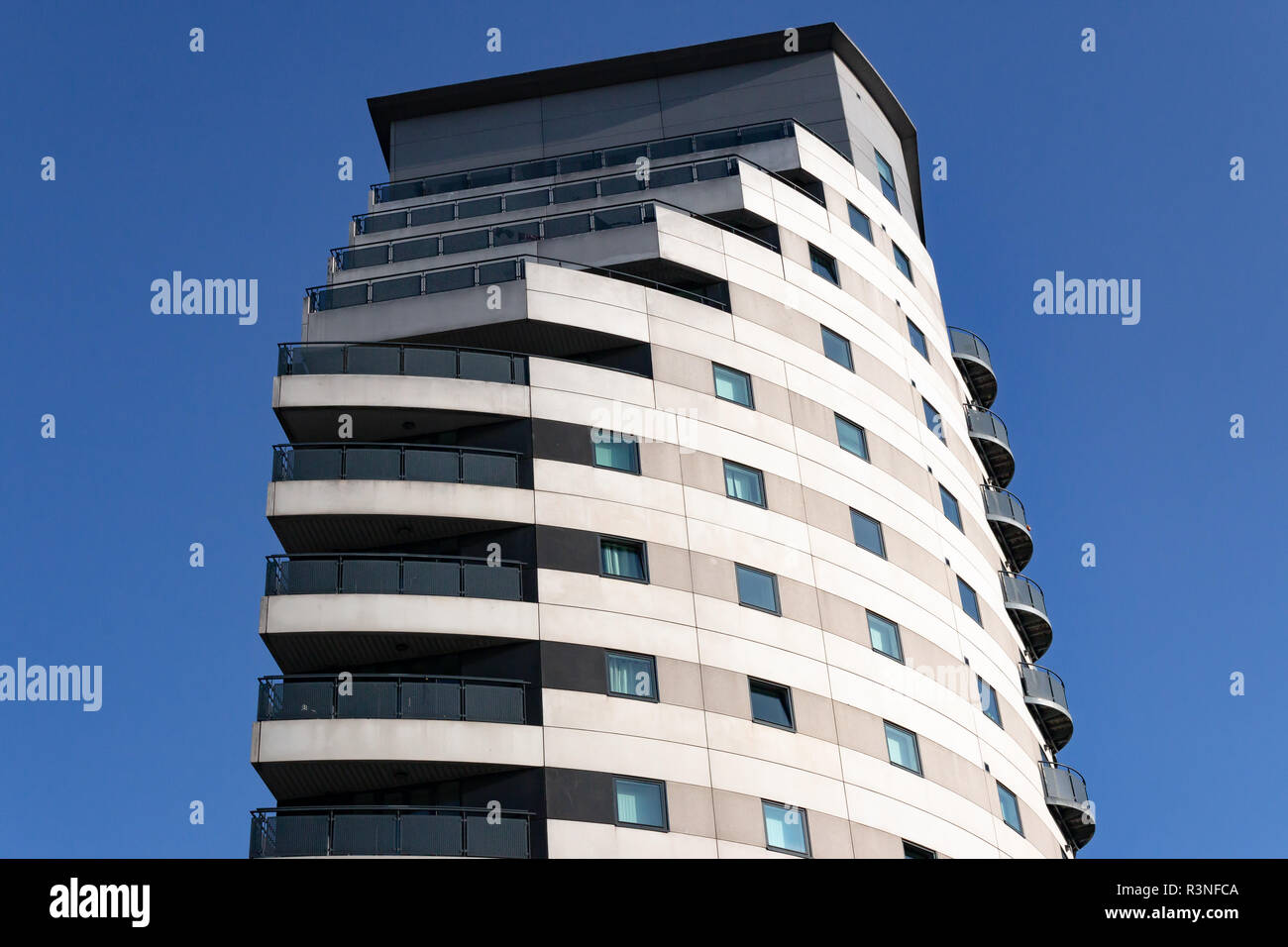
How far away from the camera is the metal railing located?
4147cm

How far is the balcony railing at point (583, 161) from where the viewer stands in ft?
172

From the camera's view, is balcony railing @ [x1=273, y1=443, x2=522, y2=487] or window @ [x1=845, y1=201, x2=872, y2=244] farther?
window @ [x1=845, y1=201, x2=872, y2=244]

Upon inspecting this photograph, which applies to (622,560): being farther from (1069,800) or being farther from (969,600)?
(1069,800)

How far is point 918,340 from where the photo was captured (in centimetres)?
5275

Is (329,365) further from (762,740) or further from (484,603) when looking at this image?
(762,740)

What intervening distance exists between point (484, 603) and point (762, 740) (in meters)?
7.54

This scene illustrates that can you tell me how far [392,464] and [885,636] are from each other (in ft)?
46.3

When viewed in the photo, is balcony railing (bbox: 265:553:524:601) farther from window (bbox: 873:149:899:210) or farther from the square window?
window (bbox: 873:149:899:210)

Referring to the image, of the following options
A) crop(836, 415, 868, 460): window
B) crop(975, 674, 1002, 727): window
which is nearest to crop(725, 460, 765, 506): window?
crop(836, 415, 868, 460): window

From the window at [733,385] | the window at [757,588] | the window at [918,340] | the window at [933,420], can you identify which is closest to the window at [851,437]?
the window at [733,385]

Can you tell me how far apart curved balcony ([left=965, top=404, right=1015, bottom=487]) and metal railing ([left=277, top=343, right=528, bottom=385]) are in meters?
20.4

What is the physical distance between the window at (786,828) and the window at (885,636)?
247 inches

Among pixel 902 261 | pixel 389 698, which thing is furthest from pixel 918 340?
pixel 389 698
